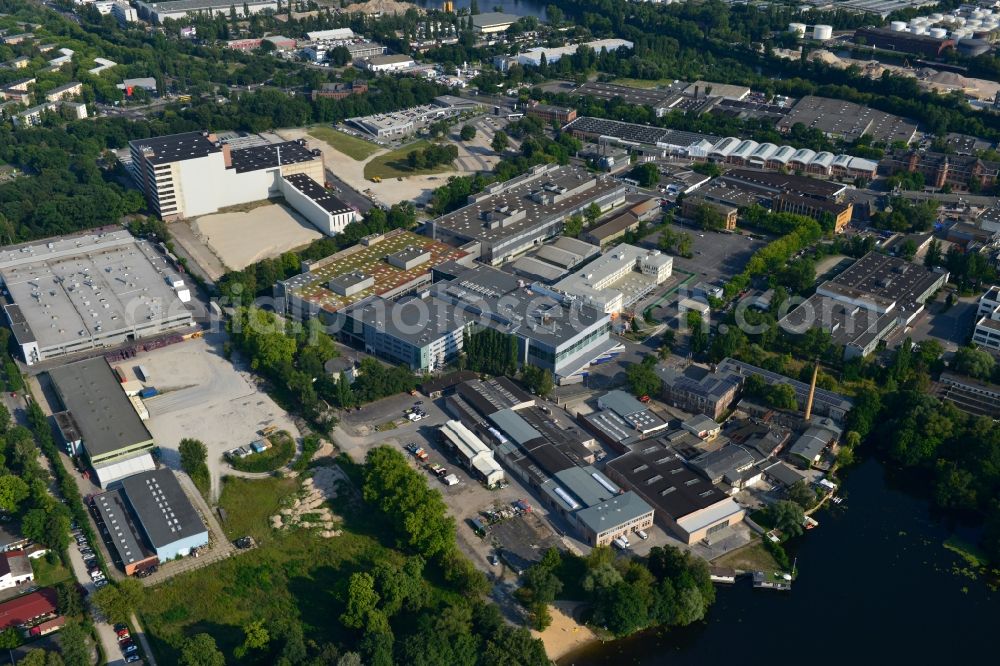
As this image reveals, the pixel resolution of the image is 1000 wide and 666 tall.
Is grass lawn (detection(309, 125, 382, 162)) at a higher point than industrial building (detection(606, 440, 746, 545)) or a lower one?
higher

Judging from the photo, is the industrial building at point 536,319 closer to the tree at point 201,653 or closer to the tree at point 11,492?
the tree at point 201,653

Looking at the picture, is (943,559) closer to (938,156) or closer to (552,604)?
(552,604)

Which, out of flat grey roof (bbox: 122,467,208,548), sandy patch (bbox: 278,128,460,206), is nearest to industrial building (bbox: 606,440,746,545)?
flat grey roof (bbox: 122,467,208,548)

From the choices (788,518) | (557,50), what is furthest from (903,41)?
(788,518)

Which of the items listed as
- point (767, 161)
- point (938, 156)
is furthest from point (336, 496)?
point (938, 156)

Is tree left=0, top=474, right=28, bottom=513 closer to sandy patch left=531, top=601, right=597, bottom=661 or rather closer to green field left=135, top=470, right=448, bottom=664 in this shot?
green field left=135, top=470, right=448, bottom=664

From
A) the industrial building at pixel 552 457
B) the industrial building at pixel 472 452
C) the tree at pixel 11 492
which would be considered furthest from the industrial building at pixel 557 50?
the tree at pixel 11 492

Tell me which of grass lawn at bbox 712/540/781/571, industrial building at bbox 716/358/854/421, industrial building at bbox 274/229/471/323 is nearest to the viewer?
grass lawn at bbox 712/540/781/571

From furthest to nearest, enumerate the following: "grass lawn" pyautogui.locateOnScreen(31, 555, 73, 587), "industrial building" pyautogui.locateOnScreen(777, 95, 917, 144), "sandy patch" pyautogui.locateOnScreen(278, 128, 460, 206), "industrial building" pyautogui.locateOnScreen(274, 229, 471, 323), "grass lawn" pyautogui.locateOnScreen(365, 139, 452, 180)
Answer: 1. "industrial building" pyautogui.locateOnScreen(777, 95, 917, 144)
2. "grass lawn" pyautogui.locateOnScreen(365, 139, 452, 180)
3. "sandy patch" pyautogui.locateOnScreen(278, 128, 460, 206)
4. "industrial building" pyautogui.locateOnScreen(274, 229, 471, 323)
5. "grass lawn" pyautogui.locateOnScreen(31, 555, 73, 587)
